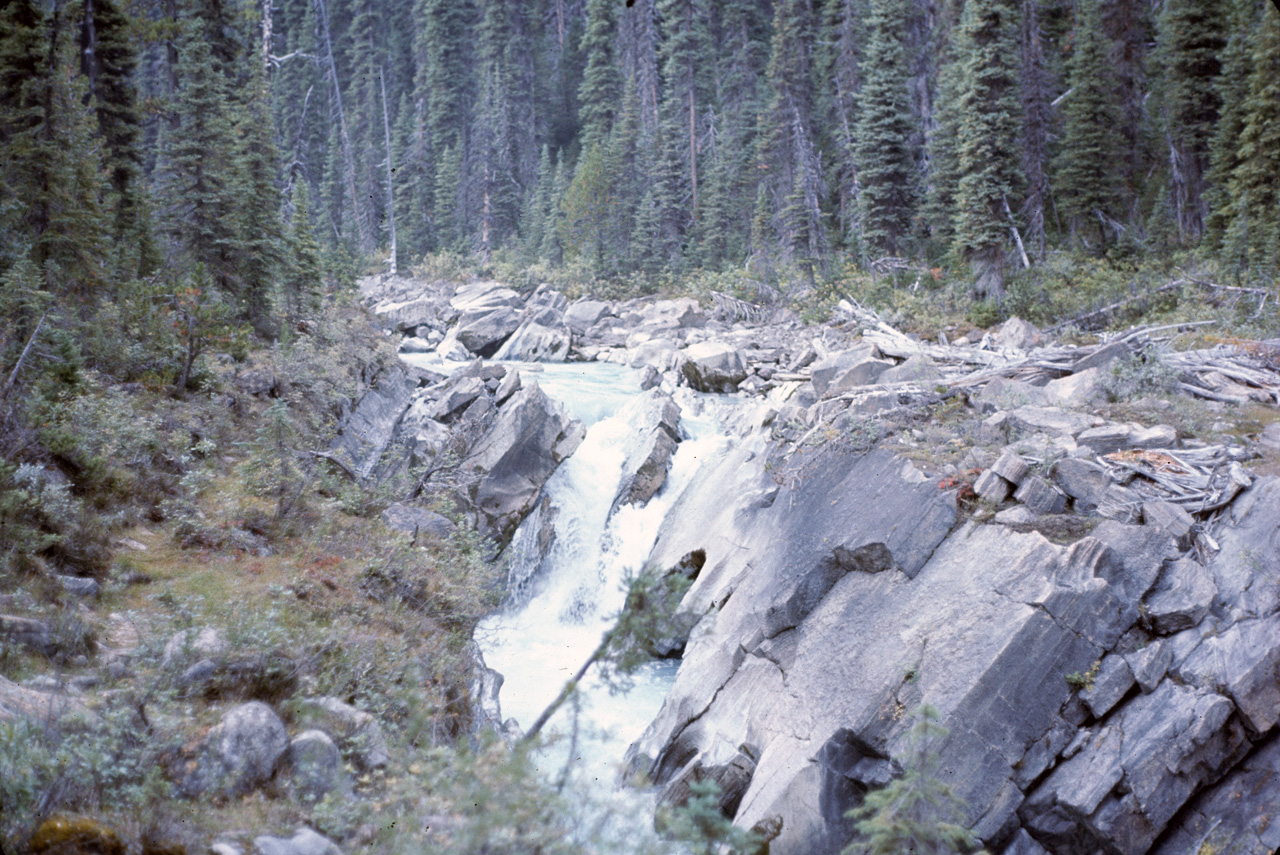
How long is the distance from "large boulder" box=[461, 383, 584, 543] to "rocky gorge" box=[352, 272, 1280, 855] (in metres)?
3.60

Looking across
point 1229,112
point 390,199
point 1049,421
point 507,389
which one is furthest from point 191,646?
point 390,199

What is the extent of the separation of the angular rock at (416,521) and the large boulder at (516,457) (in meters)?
2.45

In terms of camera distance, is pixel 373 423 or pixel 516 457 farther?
pixel 373 423

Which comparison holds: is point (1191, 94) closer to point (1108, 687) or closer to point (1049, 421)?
point (1049, 421)

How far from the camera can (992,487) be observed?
323 inches

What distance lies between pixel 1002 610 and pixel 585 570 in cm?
856

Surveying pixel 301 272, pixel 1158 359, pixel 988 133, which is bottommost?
pixel 1158 359

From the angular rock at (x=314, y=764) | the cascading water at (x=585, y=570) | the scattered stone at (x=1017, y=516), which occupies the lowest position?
the cascading water at (x=585, y=570)

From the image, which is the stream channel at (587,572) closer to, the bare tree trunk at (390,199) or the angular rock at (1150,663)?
the angular rock at (1150,663)

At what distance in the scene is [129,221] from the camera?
15641 mm

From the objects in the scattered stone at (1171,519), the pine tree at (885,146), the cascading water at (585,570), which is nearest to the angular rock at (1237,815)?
the scattered stone at (1171,519)

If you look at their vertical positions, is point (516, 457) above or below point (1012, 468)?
below

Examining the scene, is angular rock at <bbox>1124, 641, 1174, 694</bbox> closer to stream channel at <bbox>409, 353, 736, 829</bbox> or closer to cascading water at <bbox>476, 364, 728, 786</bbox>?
stream channel at <bbox>409, 353, 736, 829</bbox>

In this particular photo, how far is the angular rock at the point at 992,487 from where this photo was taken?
8156mm
